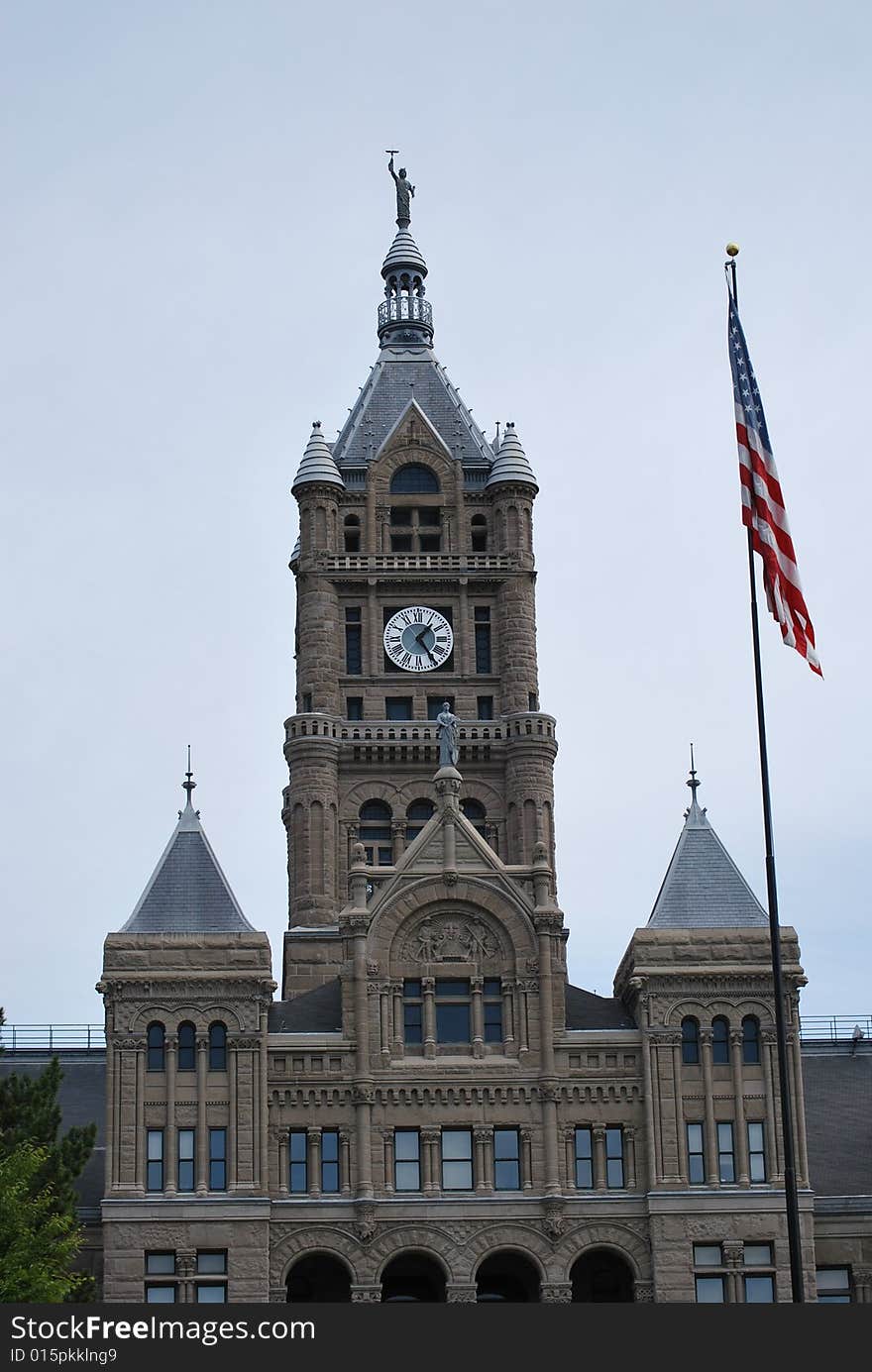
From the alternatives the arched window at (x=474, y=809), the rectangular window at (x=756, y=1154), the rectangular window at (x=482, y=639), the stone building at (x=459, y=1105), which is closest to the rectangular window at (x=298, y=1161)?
the stone building at (x=459, y=1105)

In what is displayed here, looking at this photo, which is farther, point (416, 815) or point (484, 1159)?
point (416, 815)

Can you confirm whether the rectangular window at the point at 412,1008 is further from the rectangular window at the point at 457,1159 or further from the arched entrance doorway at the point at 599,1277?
the arched entrance doorway at the point at 599,1277

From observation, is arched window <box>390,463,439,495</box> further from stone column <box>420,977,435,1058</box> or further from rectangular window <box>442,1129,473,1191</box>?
rectangular window <box>442,1129,473,1191</box>

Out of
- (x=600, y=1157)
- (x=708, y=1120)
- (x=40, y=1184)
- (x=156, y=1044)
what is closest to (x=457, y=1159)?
(x=600, y=1157)

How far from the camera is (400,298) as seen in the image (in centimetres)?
11181

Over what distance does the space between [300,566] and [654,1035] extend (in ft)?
95.0

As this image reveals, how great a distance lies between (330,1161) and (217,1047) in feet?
16.1

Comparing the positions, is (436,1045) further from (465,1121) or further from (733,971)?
(733,971)

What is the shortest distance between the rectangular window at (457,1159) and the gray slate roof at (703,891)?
8.83 meters

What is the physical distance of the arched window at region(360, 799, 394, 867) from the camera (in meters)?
95.9

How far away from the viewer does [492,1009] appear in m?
81.1

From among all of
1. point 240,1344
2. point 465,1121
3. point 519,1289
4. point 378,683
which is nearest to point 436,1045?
A: point 465,1121

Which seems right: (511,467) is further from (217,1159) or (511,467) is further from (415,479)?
(217,1159)

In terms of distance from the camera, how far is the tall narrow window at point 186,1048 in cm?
7850
